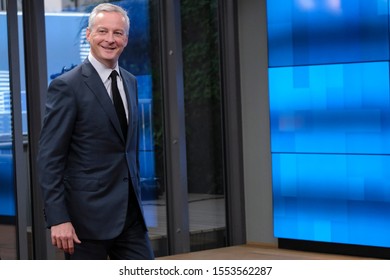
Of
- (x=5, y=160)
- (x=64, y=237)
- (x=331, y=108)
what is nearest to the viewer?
(x=64, y=237)

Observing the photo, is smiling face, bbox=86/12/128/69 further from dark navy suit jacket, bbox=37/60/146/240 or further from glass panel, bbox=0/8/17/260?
glass panel, bbox=0/8/17/260

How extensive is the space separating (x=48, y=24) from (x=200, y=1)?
1.66 meters

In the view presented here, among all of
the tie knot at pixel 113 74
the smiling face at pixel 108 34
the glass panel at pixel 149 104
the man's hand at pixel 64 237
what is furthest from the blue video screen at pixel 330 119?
the man's hand at pixel 64 237

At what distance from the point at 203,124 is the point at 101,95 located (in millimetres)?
4633

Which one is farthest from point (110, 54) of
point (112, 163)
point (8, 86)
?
point (8, 86)

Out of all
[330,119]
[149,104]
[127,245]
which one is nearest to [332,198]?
[330,119]

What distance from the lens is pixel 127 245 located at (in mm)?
2537

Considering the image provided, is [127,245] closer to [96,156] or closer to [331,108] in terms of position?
[96,156]

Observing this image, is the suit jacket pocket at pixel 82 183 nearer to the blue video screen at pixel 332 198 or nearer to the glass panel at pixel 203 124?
the blue video screen at pixel 332 198

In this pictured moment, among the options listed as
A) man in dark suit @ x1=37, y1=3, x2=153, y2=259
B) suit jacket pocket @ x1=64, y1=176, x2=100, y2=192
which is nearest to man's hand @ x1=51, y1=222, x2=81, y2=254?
man in dark suit @ x1=37, y1=3, x2=153, y2=259

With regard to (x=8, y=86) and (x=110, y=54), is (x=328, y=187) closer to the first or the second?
(x=8, y=86)

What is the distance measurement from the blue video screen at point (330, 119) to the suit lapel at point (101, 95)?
3.99 m

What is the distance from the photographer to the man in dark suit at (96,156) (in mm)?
2428

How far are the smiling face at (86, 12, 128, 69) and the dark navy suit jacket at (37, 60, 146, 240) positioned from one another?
121mm
